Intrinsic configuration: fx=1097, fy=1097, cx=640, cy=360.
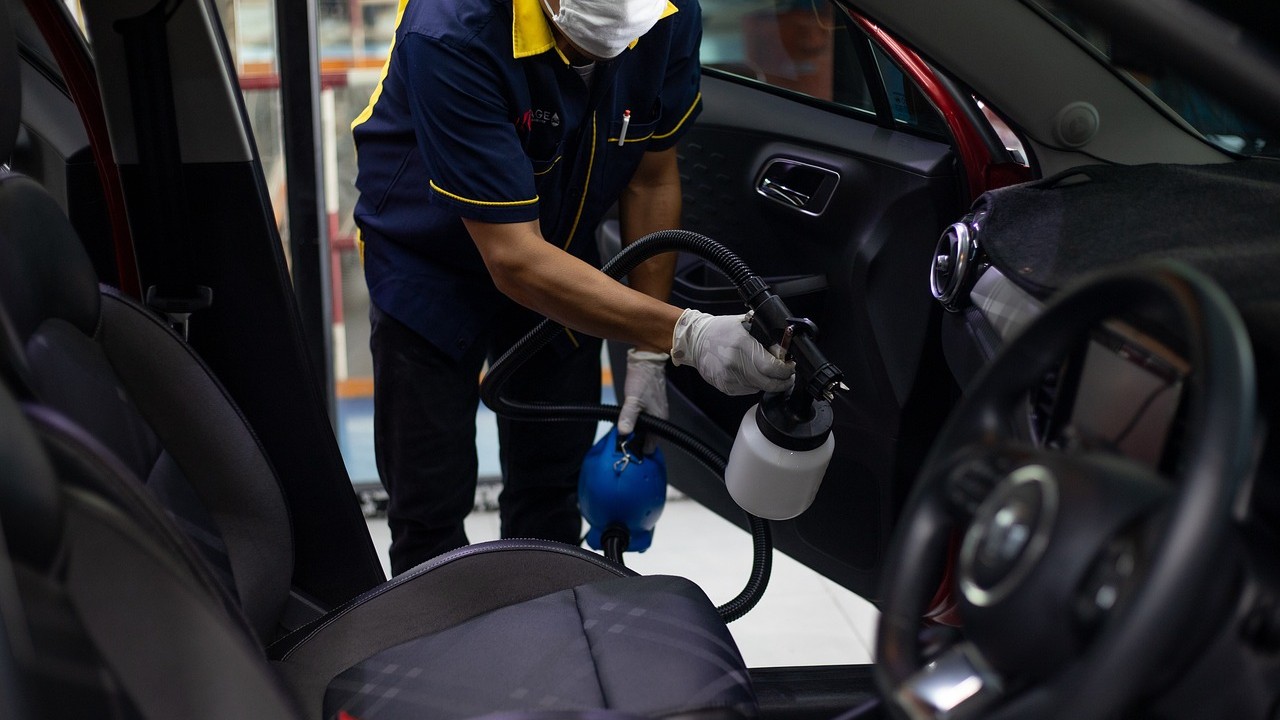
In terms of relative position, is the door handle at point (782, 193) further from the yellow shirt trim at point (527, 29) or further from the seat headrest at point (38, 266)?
the seat headrest at point (38, 266)

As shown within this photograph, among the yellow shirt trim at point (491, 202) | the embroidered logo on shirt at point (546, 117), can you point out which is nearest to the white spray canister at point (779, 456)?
the yellow shirt trim at point (491, 202)

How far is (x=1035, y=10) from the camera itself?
51.3 inches

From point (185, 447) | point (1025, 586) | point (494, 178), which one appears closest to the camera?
point (1025, 586)

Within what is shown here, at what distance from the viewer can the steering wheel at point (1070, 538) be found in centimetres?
55

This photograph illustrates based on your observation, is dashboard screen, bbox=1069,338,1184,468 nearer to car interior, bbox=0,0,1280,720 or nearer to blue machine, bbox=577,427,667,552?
car interior, bbox=0,0,1280,720

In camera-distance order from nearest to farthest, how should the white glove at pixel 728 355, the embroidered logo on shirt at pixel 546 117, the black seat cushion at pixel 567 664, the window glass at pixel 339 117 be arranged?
the black seat cushion at pixel 567 664 < the white glove at pixel 728 355 < the embroidered logo on shirt at pixel 546 117 < the window glass at pixel 339 117

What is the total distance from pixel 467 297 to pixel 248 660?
0.97m

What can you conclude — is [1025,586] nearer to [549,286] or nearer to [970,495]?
[970,495]

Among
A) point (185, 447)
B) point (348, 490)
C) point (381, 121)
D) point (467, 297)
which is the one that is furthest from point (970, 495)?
point (381, 121)

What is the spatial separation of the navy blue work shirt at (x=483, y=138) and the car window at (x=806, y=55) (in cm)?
21

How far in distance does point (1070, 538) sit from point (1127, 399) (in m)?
0.23

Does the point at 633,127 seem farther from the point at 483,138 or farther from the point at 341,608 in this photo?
the point at 341,608

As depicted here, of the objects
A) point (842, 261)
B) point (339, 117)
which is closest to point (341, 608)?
point (842, 261)

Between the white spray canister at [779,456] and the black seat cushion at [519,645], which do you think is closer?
the black seat cushion at [519,645]
